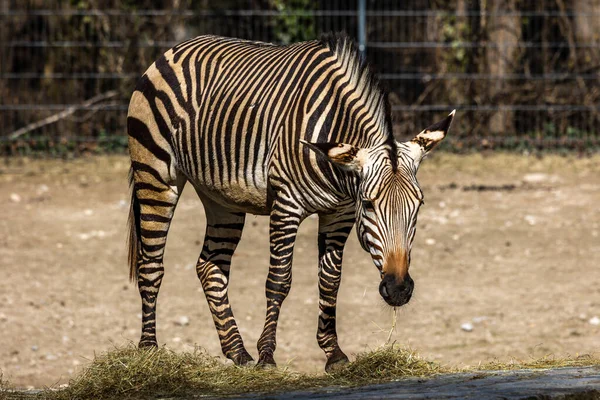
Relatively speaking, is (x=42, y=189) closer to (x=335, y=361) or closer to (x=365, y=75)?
(x=335, y=361)

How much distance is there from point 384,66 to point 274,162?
347 inches

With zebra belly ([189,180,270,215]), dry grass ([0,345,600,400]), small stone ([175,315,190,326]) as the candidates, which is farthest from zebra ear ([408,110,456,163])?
small stone ([175,315,190,326])


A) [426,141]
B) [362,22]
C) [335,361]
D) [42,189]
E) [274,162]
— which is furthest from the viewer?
[362,22]

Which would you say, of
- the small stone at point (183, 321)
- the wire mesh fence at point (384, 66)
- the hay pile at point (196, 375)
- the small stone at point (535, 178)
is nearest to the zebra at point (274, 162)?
the hay pile at point (196, 375)

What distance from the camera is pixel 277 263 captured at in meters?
6.24

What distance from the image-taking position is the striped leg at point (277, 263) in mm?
6133

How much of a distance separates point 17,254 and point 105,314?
190cm

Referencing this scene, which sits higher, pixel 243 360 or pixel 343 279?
pixel 243 360

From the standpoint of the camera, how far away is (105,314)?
9.46m

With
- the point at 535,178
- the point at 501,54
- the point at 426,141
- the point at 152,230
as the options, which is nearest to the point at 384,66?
the point at 501,54

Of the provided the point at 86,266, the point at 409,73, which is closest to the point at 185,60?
the point at 86,266

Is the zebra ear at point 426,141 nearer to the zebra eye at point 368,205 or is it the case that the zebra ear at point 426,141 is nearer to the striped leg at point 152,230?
the zebra eye at point 368,205

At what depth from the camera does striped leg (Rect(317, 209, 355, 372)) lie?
21.1 ft

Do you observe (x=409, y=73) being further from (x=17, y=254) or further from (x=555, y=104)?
(x=17, y=254)
